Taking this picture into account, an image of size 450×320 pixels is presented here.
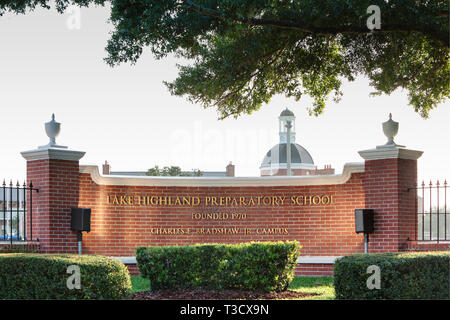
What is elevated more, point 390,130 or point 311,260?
point 390,130

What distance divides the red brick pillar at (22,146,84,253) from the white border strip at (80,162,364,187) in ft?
2.81

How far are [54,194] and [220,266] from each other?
4835 mm

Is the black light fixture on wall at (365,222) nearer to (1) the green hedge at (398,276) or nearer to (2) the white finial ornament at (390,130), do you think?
(2) the white finial ornament at (390,130)

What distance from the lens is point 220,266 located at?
11.0m

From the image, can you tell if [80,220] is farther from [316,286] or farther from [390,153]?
[390,153]

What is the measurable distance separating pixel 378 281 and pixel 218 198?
6.64m

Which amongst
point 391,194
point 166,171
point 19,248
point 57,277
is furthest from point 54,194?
point 166,171

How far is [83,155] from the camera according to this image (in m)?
14.3

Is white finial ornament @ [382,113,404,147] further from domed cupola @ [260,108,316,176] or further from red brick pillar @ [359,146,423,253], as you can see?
domed cupola @ [260,108,316,176]

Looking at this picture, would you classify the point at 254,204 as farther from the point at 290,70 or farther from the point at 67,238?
the point at 67,238

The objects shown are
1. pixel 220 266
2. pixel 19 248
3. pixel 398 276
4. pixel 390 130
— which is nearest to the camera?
pixel 398 276

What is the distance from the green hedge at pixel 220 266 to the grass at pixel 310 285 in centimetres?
81

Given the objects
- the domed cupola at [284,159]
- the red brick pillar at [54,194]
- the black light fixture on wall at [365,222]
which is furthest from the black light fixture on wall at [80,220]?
the domed cupola at [284,159]
